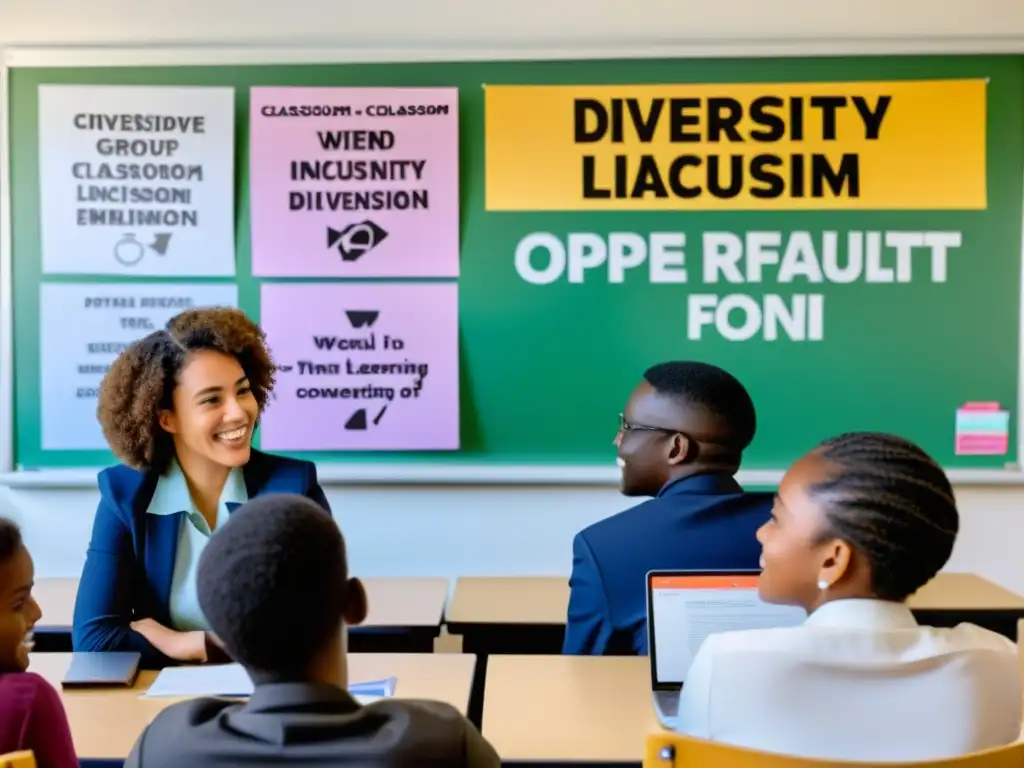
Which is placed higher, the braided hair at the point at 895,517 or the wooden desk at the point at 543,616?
the braided hair at the point at 895,517

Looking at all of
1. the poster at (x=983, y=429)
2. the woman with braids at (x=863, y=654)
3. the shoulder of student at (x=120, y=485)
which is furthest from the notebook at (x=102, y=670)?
the poster at (x=983, y=429)

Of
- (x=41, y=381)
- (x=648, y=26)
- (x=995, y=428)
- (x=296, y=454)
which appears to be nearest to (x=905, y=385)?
(x=995, y=428)

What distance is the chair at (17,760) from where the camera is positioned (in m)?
1.05

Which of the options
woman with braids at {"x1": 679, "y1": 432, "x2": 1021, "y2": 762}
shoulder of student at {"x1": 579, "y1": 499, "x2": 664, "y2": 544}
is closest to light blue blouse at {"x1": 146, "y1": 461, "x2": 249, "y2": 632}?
shoulder of student at {"x1": 579, "y1": 499, "x2": 664, "y2": 544}

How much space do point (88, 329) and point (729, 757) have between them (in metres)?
2.80

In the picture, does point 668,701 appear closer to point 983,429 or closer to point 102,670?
point 102,670

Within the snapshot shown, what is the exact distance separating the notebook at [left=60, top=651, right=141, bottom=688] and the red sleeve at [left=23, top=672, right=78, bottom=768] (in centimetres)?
52

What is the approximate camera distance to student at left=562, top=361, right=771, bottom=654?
1847 millimetres

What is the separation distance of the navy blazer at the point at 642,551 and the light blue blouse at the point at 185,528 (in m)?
0.84

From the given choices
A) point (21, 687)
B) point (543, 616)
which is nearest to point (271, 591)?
point (21, 687)

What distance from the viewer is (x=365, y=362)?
3.23 metres

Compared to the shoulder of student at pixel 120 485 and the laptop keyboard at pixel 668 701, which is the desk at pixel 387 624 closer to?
the shoulder of student at pixel 120 485

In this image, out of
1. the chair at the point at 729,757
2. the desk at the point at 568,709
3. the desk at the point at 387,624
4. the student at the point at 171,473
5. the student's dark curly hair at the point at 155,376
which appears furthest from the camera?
the desk at the point at 387,624

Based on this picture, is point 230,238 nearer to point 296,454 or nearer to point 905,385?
point 296,454
